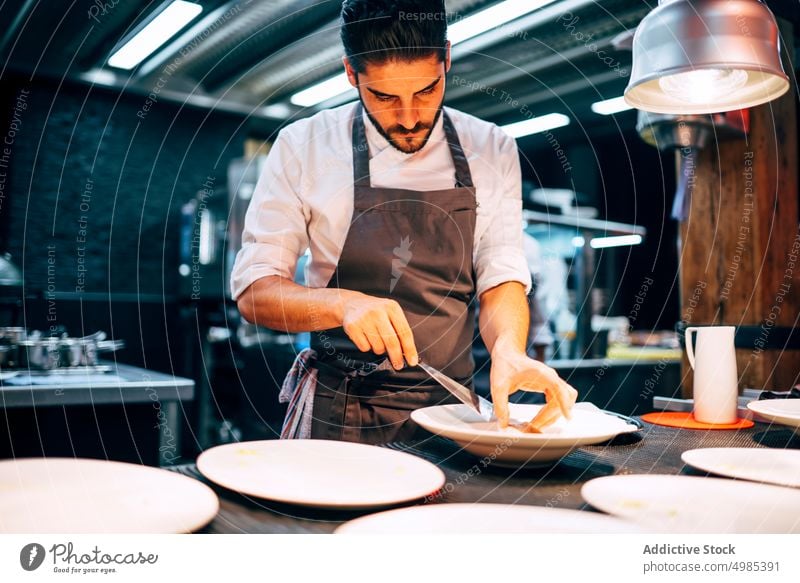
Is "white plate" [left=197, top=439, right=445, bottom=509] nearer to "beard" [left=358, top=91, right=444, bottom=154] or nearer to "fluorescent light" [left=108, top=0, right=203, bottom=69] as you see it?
"beard" [left=358, top=91, right=444, bottom=154]

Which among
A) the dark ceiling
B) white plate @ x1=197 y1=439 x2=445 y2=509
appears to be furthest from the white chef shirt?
the dark ceiling

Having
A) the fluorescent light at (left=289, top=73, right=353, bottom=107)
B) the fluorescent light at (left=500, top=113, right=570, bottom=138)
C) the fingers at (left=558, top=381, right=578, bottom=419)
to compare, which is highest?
the fluorescent light at (left=500, top=113, right=570, bottom=138)

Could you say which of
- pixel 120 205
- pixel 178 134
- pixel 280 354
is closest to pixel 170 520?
pixel 280 354

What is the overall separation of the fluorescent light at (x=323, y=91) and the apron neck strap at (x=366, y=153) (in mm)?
1952

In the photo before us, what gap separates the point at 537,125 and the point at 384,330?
4.29 metres

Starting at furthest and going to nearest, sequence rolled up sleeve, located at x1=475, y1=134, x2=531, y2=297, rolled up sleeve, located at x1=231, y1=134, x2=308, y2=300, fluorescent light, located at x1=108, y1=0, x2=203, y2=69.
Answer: fluorescent light, located at x1=108, y1=0, x2=203, y2=69 → rolled up sleeve, located at x1=475, y1=134, x2=531, y2=297 → rolled up sleeve, located at x1=231, y1=134, x2=308, y2=300

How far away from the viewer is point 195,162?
4.32 metres

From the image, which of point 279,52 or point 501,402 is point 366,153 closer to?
point 501,402

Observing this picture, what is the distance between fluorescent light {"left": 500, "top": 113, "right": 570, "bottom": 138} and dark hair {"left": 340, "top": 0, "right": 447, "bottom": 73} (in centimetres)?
347

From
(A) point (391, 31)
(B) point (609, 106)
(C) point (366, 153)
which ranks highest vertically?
(B) point (609, 106)

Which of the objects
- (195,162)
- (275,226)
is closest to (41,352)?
(275,226)

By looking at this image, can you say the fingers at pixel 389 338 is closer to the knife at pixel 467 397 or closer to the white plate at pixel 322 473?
the knife at pixel 467 397

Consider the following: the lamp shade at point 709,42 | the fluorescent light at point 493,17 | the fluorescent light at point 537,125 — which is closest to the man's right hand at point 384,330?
the lamp shade at point 709,42

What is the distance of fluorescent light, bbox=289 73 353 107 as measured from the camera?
132 inches
